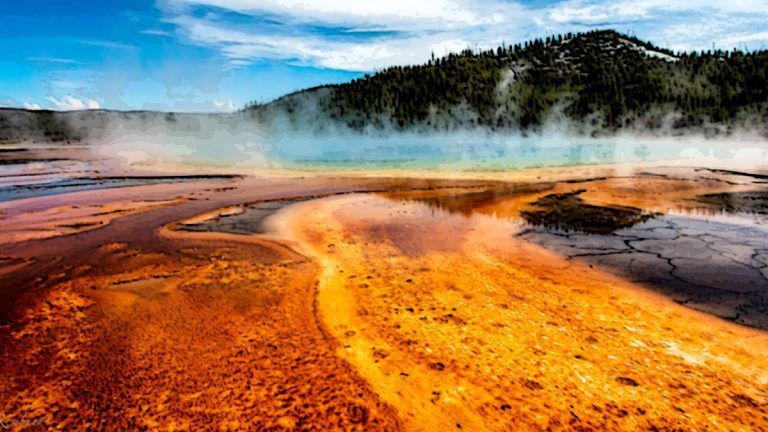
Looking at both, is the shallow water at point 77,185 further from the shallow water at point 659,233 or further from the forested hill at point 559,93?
the forested hill at point 559,93

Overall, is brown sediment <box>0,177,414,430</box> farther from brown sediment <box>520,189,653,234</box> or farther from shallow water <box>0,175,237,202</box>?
shallow water <box>0,175,237,202</box>

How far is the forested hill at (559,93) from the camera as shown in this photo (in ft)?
192

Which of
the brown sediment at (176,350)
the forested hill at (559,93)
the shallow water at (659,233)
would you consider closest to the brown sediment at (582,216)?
the shallow water at (659,233)

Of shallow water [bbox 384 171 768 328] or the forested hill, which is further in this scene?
the forested hill

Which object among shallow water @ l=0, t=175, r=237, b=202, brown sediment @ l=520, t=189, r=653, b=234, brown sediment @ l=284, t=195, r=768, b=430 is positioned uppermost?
shallow water @ l=0, t=175, r=237, b=202

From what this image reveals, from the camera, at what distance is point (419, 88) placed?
3243 inches

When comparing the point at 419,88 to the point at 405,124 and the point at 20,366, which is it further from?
the point at 20,366

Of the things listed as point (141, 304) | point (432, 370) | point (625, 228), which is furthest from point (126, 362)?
point (625, 228)

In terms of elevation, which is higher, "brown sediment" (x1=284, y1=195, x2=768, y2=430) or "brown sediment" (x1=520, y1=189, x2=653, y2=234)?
"brown sediment" (x1=520, y1=189, x2=653, y2=234)

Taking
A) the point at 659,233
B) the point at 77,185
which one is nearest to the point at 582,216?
the point at 659,233

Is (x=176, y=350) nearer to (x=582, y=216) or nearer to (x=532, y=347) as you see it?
(x=532, y=347)

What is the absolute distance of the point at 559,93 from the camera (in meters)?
74.6

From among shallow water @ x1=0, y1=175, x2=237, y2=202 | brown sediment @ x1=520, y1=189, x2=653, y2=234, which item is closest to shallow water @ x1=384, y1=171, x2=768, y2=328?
brown sediment @ x1=520, y1=189, x2=653, y2=234

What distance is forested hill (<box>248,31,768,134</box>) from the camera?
58.4m
